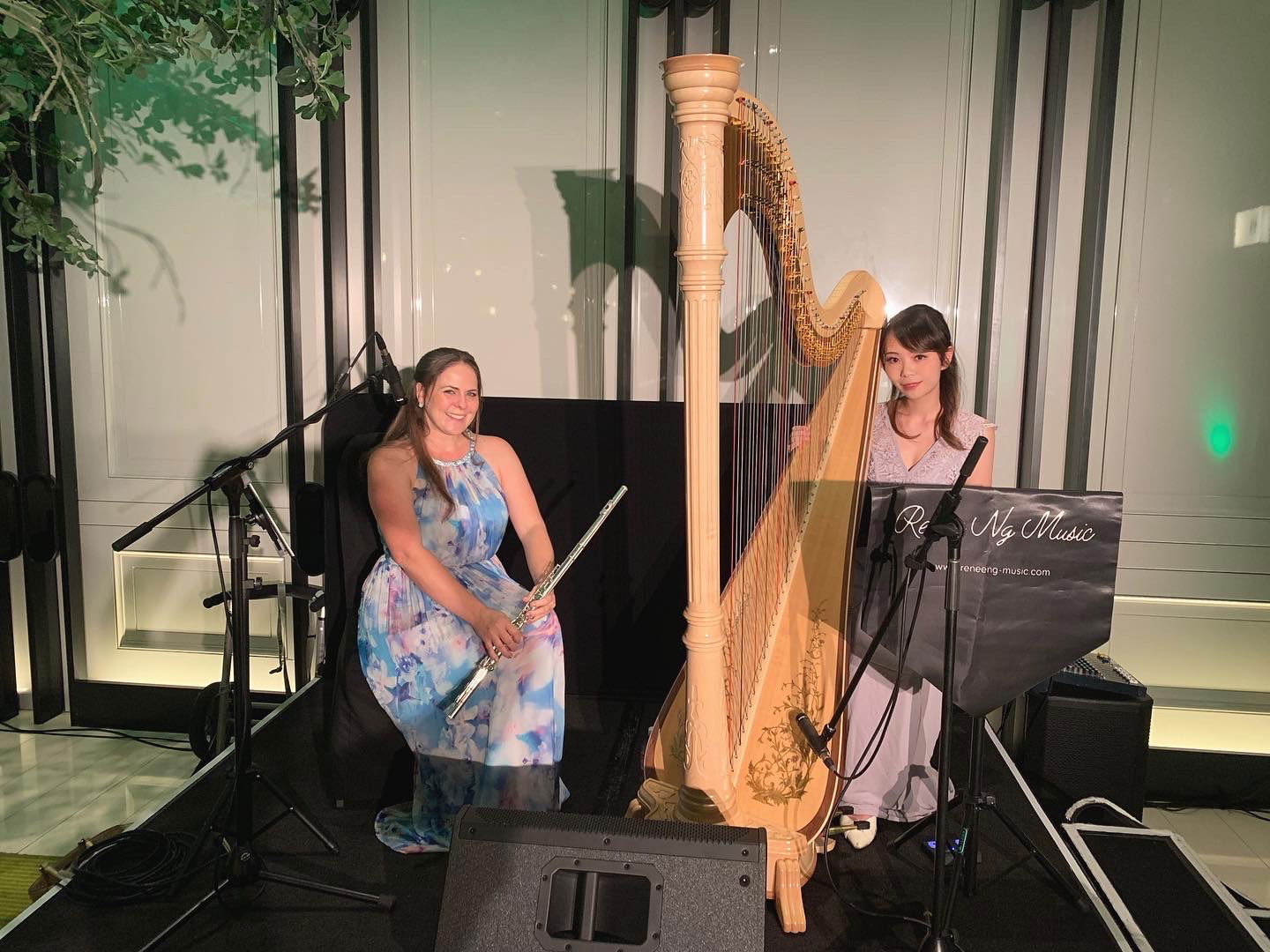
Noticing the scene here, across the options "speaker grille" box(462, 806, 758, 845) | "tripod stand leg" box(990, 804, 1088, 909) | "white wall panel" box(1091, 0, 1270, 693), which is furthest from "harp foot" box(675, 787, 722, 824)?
"white wall panel" box(1091, 0, 1270, 693)

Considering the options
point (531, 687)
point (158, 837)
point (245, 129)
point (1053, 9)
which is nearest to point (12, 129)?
point (245, 129)

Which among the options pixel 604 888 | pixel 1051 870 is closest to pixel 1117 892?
pixel 1051 870

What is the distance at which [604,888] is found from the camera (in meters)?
1.56

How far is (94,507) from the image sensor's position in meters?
3.74

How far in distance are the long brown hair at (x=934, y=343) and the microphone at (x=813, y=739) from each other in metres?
0.97

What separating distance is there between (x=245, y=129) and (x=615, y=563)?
2.15 metres

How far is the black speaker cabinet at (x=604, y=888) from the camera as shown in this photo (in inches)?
59.4

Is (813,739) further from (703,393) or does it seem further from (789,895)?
(703,393)

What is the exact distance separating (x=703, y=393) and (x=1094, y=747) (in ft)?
6.99

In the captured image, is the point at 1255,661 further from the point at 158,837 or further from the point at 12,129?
the point at 12,129

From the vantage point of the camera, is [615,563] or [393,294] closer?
[615,563]

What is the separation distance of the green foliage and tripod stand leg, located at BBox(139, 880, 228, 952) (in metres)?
1.79

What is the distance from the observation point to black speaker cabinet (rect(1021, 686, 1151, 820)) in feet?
9.49

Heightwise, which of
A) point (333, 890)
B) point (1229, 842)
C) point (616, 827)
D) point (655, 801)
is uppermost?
point (616, 827)
